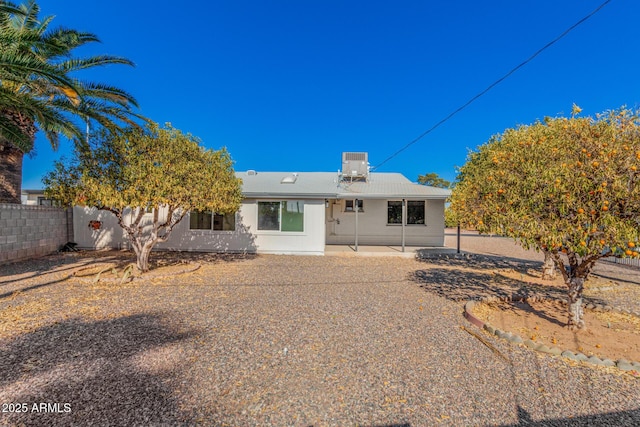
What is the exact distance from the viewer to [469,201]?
5652 millimetres

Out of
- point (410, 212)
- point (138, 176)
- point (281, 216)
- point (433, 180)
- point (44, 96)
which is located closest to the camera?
point (138, 176)

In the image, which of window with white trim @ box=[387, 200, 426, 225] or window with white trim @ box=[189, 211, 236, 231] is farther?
window with white trim @ box=[387, 200, 426, 225]

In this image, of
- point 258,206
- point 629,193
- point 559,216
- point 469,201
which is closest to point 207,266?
point 258,206

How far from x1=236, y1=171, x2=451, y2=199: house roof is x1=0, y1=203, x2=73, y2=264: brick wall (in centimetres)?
707

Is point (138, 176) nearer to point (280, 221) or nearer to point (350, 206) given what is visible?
point (280, 221)

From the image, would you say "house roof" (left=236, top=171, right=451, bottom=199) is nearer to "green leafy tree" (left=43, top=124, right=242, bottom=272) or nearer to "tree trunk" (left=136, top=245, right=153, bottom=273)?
"green leafy tree" (left=43, top=124, right=242, bottom=272)

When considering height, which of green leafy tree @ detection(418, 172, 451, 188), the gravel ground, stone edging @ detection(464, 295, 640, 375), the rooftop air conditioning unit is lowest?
the gravel ground

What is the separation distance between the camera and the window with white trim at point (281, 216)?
12500mm

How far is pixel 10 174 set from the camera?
10.2 meters

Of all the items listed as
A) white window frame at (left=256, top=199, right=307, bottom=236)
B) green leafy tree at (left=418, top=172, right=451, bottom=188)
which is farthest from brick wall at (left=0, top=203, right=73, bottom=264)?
green leafy tree at (left=418, top=172, right=451, bottom=188)

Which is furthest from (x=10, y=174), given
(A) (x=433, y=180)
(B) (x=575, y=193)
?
(A) (x=433, y=180)

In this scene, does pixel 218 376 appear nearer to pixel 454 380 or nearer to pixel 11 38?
pixel 454 380

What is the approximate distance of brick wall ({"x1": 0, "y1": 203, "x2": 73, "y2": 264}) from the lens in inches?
366

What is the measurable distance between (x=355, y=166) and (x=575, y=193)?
12883 millimetres
